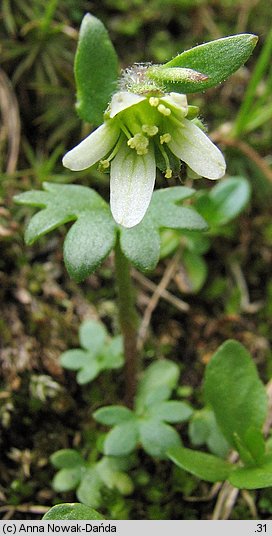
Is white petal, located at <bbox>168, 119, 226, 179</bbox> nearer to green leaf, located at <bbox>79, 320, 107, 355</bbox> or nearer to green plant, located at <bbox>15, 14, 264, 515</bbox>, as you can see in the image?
green plant, located at <bbox>15, 14, 264, 515</bbox>

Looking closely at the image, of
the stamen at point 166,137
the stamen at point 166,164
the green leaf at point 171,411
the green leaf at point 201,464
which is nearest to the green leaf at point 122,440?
the green leaf at point 171,411

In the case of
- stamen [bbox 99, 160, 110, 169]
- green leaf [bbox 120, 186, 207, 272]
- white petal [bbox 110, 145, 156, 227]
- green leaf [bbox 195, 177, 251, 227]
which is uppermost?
stamen [bbox 99, 160, 110, 169]

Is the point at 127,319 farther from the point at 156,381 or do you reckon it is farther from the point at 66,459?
the point at 66,459

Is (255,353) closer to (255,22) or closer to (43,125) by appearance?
(43,125)

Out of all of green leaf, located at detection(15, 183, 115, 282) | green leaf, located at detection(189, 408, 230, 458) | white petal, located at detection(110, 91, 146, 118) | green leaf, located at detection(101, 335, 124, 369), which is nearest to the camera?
white petal, located at detection(110, 91, 146, 118)

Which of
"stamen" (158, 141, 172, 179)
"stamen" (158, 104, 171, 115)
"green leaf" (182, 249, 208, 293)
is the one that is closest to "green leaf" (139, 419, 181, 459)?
"green leaf" (182, 249, 208, 293)

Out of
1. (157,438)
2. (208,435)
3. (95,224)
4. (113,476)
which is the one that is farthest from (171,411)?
(95,224)
